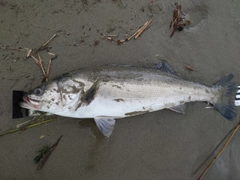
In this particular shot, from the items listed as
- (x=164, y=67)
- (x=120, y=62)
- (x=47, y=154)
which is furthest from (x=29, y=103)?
(x=164, y=67)

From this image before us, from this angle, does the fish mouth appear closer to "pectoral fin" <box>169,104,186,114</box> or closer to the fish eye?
the fish eye

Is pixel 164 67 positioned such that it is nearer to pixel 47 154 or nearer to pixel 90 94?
pixel 90 94

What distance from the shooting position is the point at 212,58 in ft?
14.3

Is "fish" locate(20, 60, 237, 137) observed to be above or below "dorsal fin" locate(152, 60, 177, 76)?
below

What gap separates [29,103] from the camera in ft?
10.1

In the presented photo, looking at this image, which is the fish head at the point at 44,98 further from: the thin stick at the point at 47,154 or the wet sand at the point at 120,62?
the thin stick at the point at 47,154

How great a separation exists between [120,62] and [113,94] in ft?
2.81

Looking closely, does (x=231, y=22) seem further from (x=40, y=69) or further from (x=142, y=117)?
(x=40, y=69)

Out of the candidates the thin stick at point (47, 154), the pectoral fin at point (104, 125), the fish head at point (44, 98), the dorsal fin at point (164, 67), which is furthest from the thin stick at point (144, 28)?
the thin stick at point (47, 154)

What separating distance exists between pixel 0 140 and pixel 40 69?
1291mm

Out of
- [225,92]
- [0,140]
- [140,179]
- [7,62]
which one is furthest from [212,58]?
[0,140]

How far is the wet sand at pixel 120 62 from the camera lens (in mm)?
3404

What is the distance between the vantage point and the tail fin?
3889 millimetres

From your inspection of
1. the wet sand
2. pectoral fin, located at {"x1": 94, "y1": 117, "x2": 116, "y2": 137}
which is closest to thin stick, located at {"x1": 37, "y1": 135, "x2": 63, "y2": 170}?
the wet sand
